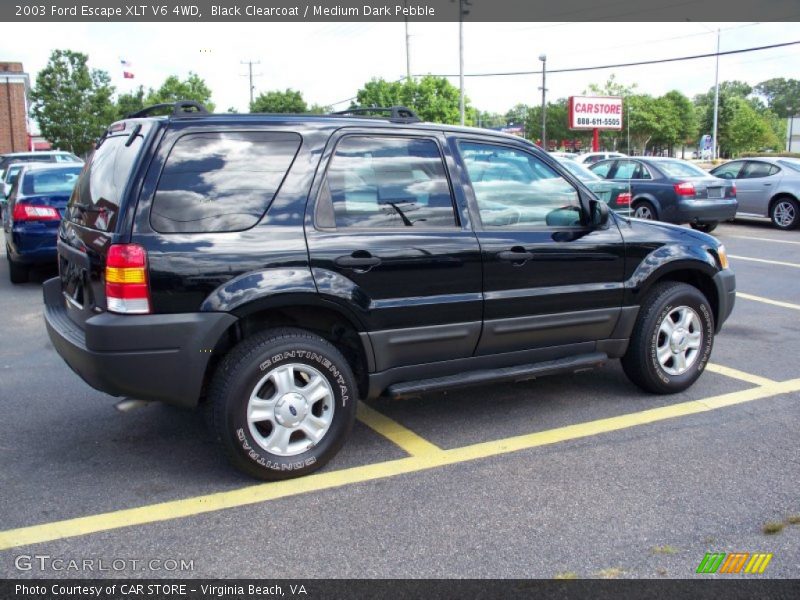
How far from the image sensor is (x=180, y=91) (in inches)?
2025

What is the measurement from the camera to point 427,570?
3029 mm

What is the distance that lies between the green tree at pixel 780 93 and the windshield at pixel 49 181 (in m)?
154

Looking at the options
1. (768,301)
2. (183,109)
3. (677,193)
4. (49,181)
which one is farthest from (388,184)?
(677,193)

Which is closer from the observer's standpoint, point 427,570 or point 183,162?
point 427,570

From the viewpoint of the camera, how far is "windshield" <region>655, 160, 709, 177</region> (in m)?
14.7

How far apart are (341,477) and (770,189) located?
15.1 meters

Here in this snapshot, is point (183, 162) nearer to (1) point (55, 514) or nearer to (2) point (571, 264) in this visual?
(1) point (55, 514)

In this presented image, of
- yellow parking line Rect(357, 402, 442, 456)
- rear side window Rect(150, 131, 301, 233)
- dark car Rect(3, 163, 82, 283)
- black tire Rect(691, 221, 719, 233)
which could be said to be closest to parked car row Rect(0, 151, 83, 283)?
dark car Rect(3, 163, 82, 283)

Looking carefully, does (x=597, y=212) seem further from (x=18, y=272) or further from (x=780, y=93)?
(x=780, y=93)

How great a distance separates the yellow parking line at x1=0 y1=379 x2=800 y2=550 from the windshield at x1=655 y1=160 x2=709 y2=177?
10.3 m

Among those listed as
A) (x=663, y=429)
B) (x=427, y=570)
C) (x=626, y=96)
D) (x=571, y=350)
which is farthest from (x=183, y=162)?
(x=626, y=96)

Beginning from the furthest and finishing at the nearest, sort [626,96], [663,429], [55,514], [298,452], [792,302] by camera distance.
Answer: [626,96], [792,302], [663,429], [298,452], [55,514]

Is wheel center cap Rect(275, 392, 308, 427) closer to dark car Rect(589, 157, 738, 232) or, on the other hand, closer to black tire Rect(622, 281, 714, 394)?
black tire Rect(622, 281, 714, 394)

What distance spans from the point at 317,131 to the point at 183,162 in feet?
2.45
